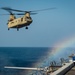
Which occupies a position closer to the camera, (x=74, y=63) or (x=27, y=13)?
(x=74, y=63)

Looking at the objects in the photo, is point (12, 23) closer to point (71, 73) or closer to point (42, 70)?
point (42, 70)

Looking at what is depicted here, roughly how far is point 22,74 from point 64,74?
9714 cm

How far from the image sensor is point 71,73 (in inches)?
1053

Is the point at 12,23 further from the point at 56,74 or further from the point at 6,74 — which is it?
the point at 6,74

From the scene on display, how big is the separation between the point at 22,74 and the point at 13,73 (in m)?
7.26

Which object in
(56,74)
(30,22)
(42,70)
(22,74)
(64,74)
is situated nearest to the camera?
(56,74)

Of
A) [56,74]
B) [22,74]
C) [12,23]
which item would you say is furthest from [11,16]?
[22,74]

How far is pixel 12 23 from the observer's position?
51594 mm

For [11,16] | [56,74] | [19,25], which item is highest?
[11,16]

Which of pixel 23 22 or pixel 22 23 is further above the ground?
pixel 23 22

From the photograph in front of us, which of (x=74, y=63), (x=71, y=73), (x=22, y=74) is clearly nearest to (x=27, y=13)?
(x=74, y=63)

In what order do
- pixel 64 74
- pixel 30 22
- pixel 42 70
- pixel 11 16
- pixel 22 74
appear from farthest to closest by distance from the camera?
1. pixel 22 74
2. pixel 11 16
3. pixel 42 70
4. pixel 30 22
5. pixel 64 74

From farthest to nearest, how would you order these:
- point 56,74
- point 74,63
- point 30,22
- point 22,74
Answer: point 22,74, point 30,22, point 74,63, point 56,74

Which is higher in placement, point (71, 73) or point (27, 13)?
point (27, 13)
